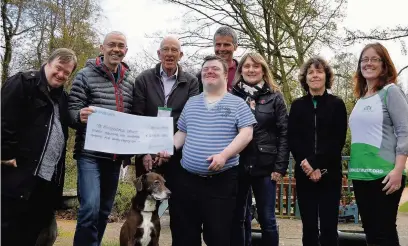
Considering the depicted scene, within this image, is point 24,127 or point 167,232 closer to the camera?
point 24,127

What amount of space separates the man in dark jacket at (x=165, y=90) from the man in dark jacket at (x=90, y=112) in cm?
16

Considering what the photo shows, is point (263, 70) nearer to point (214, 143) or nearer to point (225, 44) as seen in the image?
point (225, 44)

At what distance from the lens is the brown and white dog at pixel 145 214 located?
443cm

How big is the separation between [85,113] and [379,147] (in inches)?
108

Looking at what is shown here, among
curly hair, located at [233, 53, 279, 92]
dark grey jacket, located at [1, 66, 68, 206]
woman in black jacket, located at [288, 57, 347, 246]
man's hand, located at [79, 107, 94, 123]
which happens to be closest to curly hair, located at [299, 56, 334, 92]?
woman in black jacket, located at [288, 57, 347, 246]

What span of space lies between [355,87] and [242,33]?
13175 millimetres

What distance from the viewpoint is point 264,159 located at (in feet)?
14.5

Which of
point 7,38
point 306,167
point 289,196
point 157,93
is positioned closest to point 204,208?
point 306,167

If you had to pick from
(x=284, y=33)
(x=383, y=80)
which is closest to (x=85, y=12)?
(x=284, y=33)

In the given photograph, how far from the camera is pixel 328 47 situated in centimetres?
1617

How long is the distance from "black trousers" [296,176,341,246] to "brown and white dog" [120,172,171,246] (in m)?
1.41

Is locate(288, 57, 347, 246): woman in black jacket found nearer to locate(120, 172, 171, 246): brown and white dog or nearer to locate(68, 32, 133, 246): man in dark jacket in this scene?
locate(120, 172, 171, 246): brown and white dog

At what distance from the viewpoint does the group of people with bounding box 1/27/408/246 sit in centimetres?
381

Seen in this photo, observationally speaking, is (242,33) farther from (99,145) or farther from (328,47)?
(99,145)
